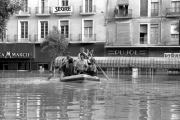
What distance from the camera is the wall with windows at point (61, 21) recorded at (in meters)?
45.6

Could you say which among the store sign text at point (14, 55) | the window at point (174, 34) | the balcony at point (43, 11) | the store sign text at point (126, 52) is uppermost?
the balcony at point (43, 11)

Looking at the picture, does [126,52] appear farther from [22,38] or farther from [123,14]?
[22,38]

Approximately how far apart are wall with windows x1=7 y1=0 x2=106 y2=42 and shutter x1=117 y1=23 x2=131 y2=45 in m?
1.84

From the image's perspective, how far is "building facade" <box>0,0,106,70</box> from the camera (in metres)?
45.6

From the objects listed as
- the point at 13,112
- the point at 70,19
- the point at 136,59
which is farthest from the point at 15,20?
the point at 13,112

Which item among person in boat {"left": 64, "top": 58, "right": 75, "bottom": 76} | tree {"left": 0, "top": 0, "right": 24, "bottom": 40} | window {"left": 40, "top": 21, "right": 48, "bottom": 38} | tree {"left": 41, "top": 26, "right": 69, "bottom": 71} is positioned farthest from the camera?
window {"left": 40, "top": 21, "right": 48, "bottom": 38}

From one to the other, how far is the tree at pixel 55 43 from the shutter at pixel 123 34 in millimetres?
6393

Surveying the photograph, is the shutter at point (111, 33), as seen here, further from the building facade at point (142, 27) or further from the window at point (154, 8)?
the window at point (154, 8)

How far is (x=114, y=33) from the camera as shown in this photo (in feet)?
149

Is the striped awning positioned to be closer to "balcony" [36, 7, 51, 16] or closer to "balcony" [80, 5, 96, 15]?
"balcony" [80, 5, 96, 15]

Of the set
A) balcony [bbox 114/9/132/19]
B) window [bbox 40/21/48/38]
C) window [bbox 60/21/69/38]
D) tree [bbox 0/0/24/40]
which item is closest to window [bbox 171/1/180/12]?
balcony [bbox 114/9/132/19]

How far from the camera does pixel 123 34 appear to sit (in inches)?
1770

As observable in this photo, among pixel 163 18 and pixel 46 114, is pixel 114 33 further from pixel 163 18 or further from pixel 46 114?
pixel 46 114

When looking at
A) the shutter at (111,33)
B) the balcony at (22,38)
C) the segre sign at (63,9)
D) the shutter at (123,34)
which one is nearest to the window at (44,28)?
the balcony at (22,38)
